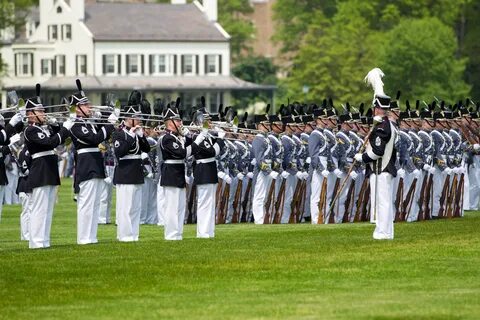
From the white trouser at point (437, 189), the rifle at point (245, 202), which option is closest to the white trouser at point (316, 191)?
the rifle at point (245, 202)

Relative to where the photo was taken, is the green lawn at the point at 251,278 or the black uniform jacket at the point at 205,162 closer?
the green lawn at the point at 251,278

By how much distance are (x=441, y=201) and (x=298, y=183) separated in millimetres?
3221

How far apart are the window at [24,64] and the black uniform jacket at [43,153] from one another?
132 m

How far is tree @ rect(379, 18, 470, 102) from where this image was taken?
12288cm

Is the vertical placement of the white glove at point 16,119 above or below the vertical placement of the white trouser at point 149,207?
above

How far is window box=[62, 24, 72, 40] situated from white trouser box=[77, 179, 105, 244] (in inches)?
5021

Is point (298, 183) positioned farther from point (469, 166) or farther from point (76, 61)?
point (76, 61)

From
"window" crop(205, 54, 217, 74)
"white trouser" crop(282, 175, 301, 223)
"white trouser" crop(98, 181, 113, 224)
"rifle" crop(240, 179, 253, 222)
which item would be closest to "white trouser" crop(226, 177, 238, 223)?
"rifle" crop(240, 179, 253, 222)

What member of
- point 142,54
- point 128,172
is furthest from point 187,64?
point 128,172

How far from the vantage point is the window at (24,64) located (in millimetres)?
163125

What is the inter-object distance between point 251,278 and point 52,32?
138278 mm

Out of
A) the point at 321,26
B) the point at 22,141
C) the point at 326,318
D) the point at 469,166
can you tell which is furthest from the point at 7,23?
the point at 326,318

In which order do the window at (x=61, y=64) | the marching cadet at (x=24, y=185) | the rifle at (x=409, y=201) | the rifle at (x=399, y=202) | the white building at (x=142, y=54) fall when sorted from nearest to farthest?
the marching cadet at (x=24, y=185) → the rifle at (x=399, y=202) → the rifle at (x=409, y=201) → the white building at (x=142, y=54) → the window at (x=61, y=64)

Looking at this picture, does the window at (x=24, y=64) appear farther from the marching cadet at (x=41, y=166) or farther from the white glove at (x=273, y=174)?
the marching cadet at (x=41, y=166)
